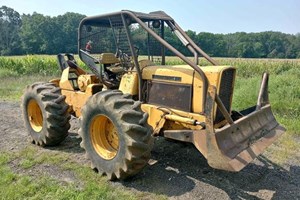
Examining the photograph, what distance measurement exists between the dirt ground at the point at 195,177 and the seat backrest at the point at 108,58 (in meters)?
1.69

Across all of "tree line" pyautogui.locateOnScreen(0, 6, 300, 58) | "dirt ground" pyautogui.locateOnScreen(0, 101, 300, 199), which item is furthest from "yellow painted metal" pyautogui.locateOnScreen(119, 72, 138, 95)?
"tree line" pyautogui.locateOnScreen(0, 6, 300, 58)

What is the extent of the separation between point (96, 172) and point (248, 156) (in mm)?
2221

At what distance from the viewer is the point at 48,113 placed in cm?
543

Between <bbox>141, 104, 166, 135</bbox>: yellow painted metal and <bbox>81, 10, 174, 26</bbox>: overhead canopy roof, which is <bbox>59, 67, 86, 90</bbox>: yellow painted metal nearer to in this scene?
<bbox>81, 10, 174, 26</bbox>: overhead canopy roof

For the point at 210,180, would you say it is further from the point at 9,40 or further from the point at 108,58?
the point at 9,40

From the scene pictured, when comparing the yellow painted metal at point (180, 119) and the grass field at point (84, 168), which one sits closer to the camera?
the grass field at point (84, 168)

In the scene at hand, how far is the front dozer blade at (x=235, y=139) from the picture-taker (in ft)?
12.5

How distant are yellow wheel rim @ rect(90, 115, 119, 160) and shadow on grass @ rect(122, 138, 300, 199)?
1.87 ft

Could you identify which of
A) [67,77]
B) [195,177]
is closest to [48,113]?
[67,77]

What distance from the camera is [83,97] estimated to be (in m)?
5.86

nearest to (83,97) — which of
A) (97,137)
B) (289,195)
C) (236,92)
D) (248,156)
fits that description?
(97,137)

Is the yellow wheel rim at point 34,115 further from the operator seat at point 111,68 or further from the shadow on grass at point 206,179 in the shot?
the operator seat at point 111,68

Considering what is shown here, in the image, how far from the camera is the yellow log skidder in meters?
4.04

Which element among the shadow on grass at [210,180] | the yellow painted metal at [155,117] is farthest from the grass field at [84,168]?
the yellow painted metal at [155,117]
